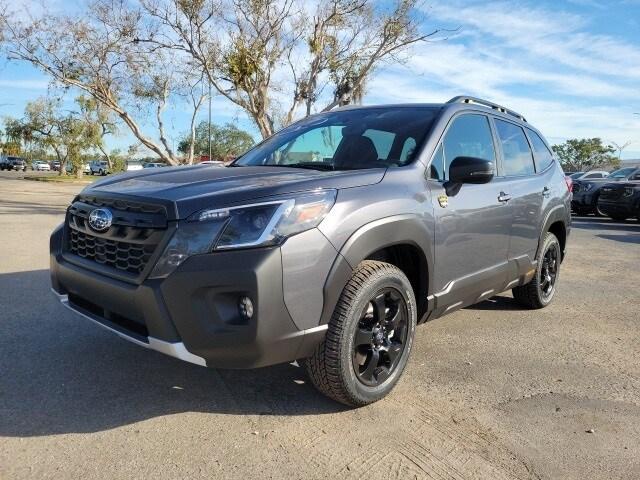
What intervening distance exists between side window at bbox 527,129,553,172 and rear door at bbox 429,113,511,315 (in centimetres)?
104

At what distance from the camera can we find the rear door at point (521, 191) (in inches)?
174

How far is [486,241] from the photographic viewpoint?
3973 mm

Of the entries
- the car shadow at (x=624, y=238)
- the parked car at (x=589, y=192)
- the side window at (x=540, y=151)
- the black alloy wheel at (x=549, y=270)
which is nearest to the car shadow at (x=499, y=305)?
the black alloy wheel at (x=549, y=270)

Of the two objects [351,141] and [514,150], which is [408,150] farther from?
[514,150]

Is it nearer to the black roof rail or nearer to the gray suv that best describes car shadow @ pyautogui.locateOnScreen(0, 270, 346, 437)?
the gray suv

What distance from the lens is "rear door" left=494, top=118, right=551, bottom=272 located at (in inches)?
174

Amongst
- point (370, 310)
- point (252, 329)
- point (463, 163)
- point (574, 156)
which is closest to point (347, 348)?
point (370, 310)

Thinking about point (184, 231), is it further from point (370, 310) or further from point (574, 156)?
point (574, 156)

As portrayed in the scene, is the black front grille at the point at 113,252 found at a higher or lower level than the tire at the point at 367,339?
higher

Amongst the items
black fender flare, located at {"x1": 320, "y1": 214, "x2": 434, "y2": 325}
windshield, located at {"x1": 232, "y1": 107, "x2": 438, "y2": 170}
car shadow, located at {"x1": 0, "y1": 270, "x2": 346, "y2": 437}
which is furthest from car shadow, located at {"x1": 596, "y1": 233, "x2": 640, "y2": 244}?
car shadow, located at {"x1": 0, "y1": 270, "x2": 346, "y2": 437}

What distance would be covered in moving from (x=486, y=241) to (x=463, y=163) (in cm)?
78

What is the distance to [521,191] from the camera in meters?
4.50

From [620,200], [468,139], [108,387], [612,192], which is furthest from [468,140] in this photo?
[612,192]

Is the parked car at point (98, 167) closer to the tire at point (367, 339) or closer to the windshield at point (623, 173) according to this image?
the windshield at point (623, 173)
